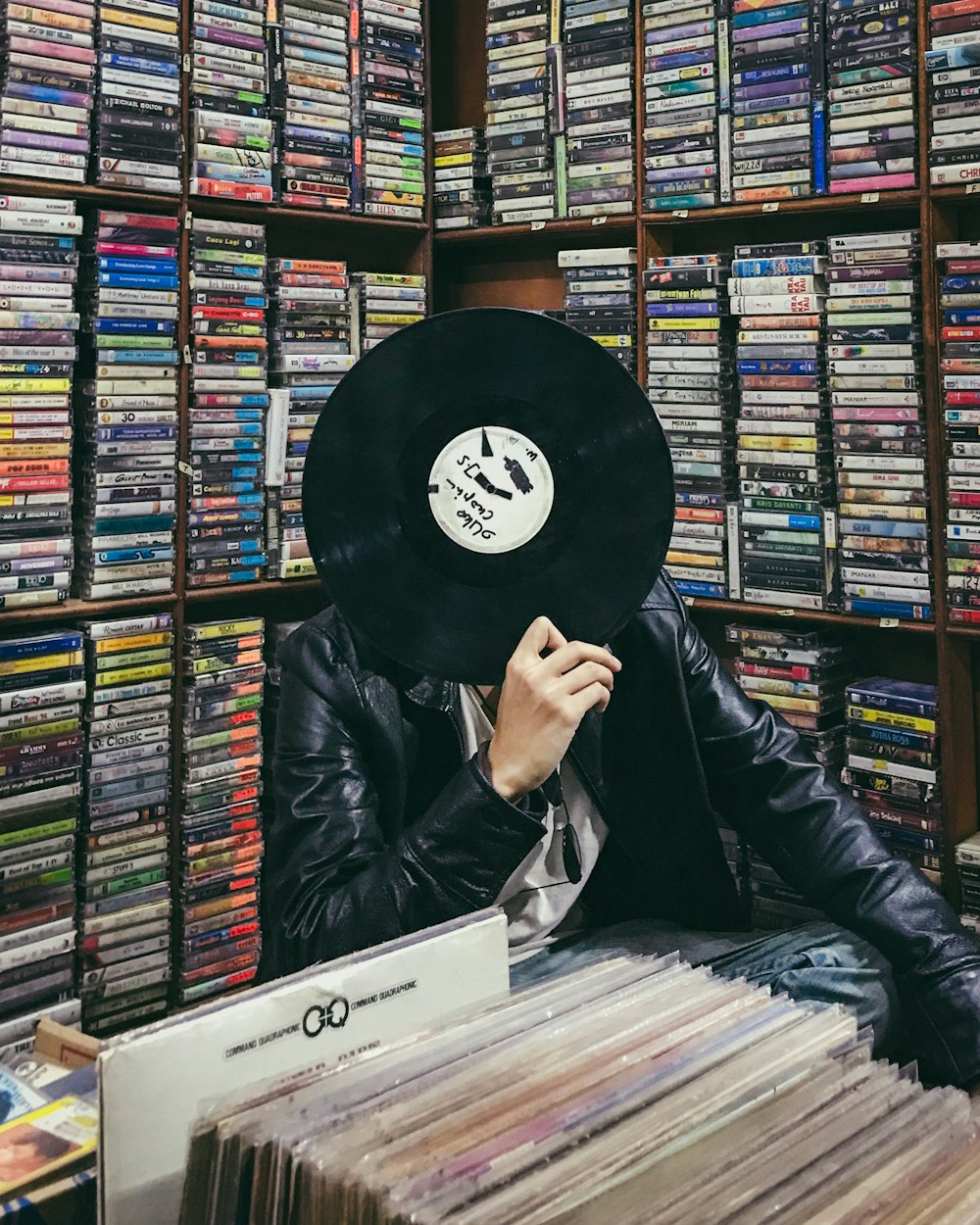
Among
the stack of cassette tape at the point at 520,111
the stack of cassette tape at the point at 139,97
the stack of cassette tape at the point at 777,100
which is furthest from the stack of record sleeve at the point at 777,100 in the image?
the stack of cassette tape at the point at 139,97

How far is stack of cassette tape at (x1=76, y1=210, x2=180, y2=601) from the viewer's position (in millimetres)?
2490

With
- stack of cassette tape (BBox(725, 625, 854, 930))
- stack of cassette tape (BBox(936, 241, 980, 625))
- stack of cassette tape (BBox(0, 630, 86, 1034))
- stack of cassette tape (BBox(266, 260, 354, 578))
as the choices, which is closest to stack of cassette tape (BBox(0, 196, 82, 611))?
stack of cassette tape (BBox(0, 630, 86, 1034))

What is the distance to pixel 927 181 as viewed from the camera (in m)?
2.28

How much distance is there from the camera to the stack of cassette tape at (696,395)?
8.49ft

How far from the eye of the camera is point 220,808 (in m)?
2.69

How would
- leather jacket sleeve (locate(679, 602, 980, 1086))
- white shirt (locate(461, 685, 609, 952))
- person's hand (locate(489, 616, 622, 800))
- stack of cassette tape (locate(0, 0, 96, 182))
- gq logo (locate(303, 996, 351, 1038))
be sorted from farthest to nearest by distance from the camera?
1. stack of cassette tape (locate(0, 0, 96, 182))
2. white shirt (locate(461, 685, 609, 952))
3. leather jacket sleeve (locate(679, 602, 980, 1086))
4. person's hand (locate(489, 616, 622, 800))
5. gq logo (locate(303, 996, 351, 1038))

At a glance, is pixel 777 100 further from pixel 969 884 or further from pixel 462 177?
pixel 969 884

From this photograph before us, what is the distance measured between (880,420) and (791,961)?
4.29 feet

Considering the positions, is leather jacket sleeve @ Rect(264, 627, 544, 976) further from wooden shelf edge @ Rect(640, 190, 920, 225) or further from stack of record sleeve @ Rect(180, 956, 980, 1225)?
wooden shelf edge @ Rect(640, 190, 920, 225)

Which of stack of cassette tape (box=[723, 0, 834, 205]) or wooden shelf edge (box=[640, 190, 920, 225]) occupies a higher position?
stack of cassette tape (box=[723, 0, 834, 205])

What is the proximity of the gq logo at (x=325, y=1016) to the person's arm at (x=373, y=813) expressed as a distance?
40cm

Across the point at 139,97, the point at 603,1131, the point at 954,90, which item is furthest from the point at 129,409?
the point at 603,1131

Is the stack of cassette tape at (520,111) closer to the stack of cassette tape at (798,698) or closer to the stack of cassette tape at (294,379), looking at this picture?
the stack of cassette tape at (294,379)

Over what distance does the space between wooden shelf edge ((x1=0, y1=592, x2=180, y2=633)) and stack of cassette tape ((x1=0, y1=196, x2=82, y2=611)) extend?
21mm
